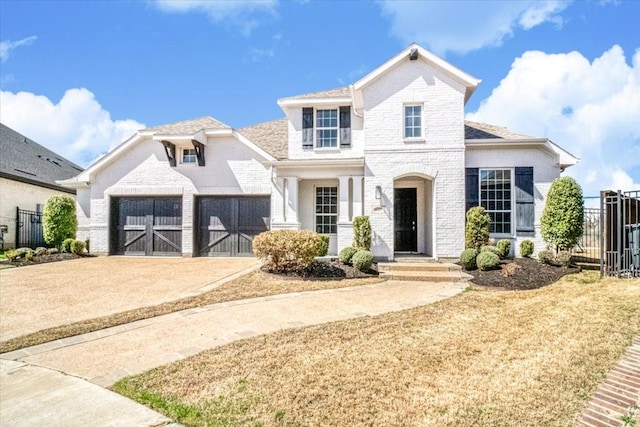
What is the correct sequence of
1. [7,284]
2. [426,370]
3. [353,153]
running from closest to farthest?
[426,370]
[7,284]
[353,153]

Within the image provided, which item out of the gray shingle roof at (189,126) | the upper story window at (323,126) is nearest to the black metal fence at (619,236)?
the upper story window at (323,126)

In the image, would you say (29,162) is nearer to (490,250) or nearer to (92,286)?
(92,286)

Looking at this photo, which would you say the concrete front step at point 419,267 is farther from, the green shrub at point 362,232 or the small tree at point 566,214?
the small tree at point 566,214

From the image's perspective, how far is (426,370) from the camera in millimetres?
3924

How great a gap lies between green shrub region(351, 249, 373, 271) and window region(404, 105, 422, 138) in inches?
185

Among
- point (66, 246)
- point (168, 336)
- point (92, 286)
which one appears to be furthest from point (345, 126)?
point (66, 246)

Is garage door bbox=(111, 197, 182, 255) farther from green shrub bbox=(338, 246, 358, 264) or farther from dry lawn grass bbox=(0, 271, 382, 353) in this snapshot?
green shrub bbox=(338, 246, 358, 264)

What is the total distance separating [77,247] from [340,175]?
11431 mm

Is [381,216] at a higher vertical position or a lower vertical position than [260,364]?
higher

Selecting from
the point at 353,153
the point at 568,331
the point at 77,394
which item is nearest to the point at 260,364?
the point at 77,394

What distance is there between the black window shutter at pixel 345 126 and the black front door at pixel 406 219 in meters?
2.79

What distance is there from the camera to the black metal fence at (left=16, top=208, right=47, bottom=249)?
17891 millimetres

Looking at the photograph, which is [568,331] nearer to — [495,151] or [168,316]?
[168,316]

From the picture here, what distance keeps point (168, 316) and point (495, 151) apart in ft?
37.7
